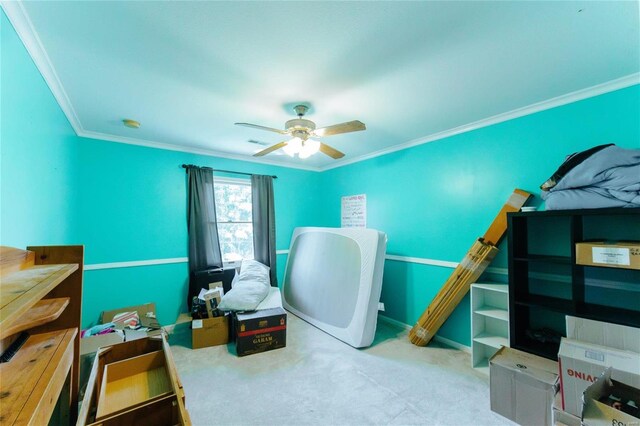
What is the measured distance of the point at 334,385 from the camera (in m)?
2.15

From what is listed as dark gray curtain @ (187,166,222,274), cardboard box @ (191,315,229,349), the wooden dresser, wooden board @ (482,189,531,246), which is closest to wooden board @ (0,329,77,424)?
the wooden dresser

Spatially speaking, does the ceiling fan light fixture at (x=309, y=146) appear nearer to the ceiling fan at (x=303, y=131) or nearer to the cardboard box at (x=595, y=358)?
the ceiling fan at (x=303, y=131)

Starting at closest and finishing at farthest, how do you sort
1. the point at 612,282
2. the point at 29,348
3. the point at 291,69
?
the point at 29,348, the point at 291,69, the point at 612,282

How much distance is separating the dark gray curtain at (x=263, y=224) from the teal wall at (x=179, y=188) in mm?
198

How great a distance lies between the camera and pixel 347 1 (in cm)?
118

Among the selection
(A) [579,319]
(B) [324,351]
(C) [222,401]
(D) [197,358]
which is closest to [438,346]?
(B) [324,351]

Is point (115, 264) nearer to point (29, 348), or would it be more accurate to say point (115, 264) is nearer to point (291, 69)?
point (29, 348)

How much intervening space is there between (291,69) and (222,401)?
2435 mm

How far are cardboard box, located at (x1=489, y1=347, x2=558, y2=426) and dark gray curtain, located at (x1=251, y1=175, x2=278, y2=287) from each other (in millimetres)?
2908

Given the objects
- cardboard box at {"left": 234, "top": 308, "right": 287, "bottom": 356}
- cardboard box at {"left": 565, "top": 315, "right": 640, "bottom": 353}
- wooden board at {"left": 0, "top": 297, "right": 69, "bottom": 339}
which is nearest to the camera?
wooden board at {"left": 0, "top": 297, "right": 69, "bottom": 339}

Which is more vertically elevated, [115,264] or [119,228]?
[119,228]

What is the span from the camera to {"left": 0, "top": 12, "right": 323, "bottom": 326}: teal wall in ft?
4.60

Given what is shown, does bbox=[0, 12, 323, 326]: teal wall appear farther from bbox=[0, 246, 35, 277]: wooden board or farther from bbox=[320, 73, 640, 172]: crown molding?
bbox=[320, 73, 640, 172]: crown molding

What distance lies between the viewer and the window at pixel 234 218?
377cm
